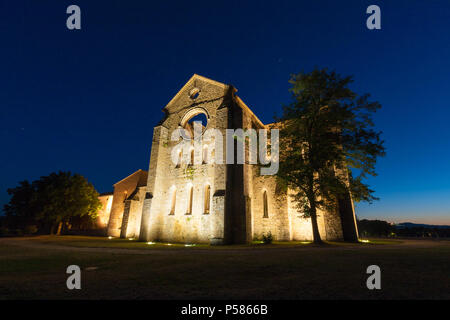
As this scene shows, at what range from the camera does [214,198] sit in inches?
575

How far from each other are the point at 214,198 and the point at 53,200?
78.5 feet

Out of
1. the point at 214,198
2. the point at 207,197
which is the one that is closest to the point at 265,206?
the point at 207,197

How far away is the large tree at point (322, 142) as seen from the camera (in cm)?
1322

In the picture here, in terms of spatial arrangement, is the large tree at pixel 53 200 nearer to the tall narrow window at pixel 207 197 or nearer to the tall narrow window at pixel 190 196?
the tall narrow window at pixel 190 196

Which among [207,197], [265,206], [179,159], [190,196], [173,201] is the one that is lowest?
[265,206]

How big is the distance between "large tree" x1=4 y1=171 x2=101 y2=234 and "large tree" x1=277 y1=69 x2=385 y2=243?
27.4 m

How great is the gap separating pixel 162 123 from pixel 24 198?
24992 mm

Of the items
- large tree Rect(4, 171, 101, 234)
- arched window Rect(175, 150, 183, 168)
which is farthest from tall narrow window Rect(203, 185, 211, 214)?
large tree Rect(4, 171, 101, 234)

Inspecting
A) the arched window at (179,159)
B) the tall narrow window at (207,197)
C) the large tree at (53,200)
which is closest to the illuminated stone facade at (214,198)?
the tall narrow window at (207,197)

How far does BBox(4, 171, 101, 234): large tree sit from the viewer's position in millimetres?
25953

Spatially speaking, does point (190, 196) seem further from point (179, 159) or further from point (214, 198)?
point (179, 159)

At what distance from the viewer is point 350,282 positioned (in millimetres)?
4082

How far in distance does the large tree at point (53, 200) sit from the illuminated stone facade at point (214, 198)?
11.8 metres
